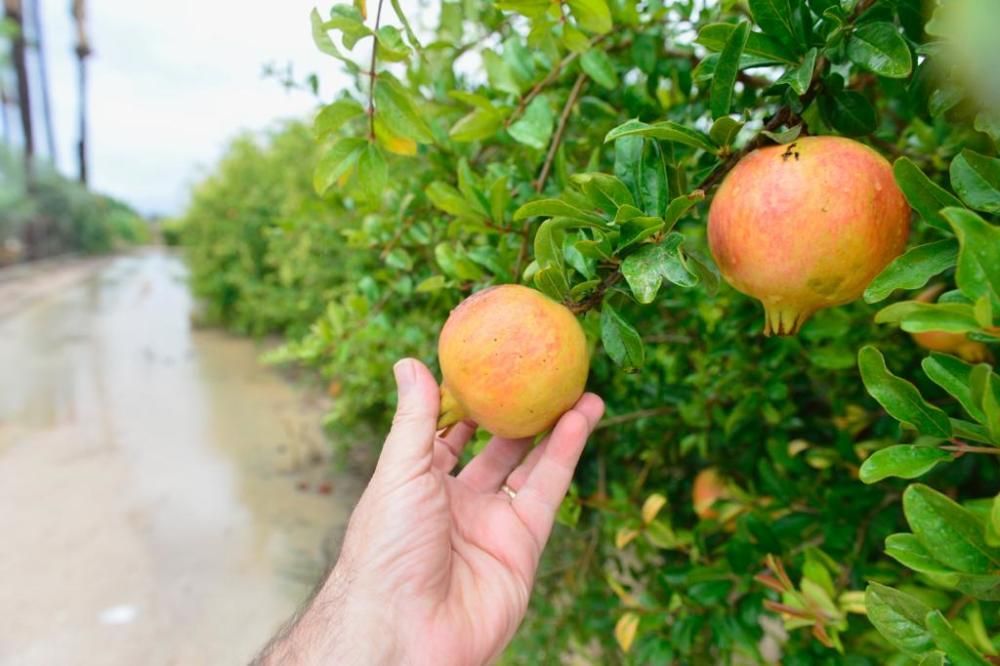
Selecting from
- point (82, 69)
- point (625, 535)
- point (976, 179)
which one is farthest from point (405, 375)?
point (82, 69)

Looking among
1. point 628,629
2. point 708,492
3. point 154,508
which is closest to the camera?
point 628,629

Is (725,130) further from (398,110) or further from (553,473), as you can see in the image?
(553,473)

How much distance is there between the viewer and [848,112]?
0.70m

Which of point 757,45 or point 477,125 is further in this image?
point 477,125

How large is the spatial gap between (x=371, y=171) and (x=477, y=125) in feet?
0.55

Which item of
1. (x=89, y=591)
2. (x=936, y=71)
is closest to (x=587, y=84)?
(x=936, y=71)

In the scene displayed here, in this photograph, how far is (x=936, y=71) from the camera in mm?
701

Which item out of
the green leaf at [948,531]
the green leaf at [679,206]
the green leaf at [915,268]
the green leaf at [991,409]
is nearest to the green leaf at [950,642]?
the green leaf at [948,531]

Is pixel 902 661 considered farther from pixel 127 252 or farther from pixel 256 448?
pixel 127 252

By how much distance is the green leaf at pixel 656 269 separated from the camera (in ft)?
1.98

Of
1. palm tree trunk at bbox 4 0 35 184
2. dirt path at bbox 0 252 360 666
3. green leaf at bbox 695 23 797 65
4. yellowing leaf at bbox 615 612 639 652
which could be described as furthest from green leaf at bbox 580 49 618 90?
palm tree trunk at bbox 4 0 35 184

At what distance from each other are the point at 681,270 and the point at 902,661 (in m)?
0.58

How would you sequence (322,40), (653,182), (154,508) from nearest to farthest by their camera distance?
1. (653,182)
2. (322,40)
3. (154,508)

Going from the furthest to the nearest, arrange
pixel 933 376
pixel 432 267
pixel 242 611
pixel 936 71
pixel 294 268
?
pixel 294 268, pixel 242 611, pixel 432 267, pixel 936 71, pixel 933 376
